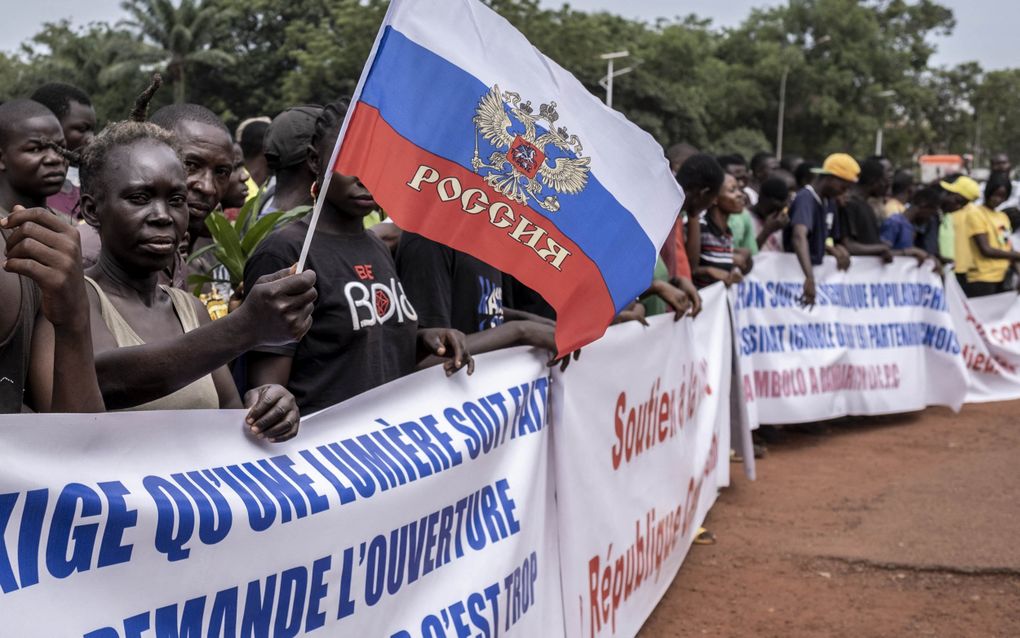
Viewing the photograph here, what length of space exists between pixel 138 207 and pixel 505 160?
3.02 ft

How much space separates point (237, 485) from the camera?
7.50 ft

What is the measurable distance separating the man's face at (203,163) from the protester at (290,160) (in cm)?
53

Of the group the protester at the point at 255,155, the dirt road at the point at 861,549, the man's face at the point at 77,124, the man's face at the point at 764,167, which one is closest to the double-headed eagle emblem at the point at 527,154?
the dirt road at the point at 861,549

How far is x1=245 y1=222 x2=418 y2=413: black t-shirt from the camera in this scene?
10.2 feet

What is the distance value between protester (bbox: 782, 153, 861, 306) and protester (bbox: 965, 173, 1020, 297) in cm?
246

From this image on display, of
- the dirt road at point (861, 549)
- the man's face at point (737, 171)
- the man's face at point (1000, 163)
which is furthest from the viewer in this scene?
the man's face at point (1000, 163)

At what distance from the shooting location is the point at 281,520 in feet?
7.67

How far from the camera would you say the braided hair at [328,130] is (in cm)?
342

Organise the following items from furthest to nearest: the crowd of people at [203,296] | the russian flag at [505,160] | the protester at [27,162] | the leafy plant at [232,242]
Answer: the protester at [27,162]
the leafy plant at [232,242]
the russian flag at [505,160]
the crowd of people at [203,296]

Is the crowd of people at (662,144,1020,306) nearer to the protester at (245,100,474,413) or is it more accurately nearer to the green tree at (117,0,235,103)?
the protester at (245,100,474,413)

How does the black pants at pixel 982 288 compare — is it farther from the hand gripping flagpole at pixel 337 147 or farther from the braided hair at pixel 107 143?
the braided hair at pixel 107 143

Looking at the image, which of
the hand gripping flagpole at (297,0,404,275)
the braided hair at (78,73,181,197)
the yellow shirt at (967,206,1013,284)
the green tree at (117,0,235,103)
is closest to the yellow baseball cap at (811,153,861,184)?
the yellow shirt at (967,206,1013,284)

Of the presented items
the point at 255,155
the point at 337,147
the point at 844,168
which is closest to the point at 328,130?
the point at 337,147

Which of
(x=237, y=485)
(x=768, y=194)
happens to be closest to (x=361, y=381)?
(x=237, y=485)
